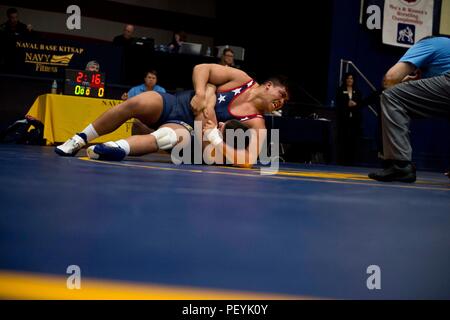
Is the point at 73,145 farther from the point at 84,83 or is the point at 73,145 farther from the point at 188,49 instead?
the point at 188,49

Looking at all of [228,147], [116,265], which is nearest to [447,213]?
[116,265]

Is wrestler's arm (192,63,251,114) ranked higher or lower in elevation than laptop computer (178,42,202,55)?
lower

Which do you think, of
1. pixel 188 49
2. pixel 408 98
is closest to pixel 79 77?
pixel 188 49

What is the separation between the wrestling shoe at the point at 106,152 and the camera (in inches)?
136

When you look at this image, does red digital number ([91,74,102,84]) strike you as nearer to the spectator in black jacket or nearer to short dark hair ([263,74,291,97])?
the spectator in black jacket

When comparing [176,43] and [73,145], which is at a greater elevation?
[176,43]

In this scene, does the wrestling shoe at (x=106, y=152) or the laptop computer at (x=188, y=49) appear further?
the laptop computer at (x=188, y=49)

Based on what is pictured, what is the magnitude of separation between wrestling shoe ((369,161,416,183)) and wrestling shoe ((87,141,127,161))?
5.23 ft

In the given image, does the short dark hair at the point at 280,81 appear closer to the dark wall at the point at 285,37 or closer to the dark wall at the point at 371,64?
the dark wall at the point at 285,37

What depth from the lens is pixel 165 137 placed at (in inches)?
145

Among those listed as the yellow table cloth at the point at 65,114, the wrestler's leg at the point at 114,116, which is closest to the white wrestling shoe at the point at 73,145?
the wrestler's leg at the point at 114,116

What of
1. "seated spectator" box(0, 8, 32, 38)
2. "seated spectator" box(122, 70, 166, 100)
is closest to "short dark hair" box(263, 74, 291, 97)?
"seated spectator" box(122, 70, 166, 100)

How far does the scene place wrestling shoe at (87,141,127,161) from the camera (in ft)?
11.3

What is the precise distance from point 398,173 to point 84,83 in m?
5.39
